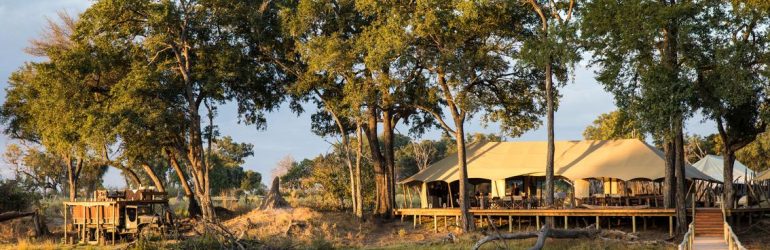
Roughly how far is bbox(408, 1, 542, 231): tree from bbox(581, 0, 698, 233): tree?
390 cm

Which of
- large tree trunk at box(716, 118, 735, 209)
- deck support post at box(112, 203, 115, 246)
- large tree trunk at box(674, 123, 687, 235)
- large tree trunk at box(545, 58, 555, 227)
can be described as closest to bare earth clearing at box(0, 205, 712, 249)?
deck support post at box(112, 203, 115, 246)

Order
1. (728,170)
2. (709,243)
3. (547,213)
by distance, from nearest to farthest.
→ (709,243)
(547,213)
(728,170)

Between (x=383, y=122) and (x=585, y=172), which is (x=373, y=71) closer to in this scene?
(x=383, y=122)

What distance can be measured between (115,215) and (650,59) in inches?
801

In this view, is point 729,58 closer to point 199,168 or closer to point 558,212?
point 558,212

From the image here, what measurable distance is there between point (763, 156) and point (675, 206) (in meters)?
42.8

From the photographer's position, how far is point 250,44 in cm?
3975

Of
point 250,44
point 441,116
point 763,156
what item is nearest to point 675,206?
point 441,116

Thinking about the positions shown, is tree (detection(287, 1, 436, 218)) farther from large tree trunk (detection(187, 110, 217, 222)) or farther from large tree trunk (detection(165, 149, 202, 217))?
large tree trunk (detection(165, 149, 202, 217))

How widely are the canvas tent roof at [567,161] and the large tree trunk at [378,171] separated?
4.51ft

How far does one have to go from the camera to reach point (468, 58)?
110ft

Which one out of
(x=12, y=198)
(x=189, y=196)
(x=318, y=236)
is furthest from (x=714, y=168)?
(x=12, y=198)

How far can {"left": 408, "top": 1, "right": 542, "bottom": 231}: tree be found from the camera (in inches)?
1313

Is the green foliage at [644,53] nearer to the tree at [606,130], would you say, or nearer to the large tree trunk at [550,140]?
the large tree trunk at [550,140]
